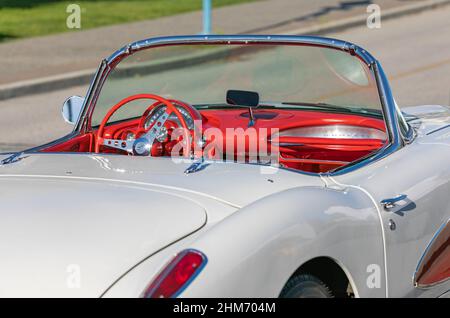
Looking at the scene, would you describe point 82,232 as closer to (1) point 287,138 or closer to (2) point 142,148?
(2) point 142,148

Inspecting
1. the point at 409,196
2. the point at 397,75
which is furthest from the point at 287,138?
the point at 397,75

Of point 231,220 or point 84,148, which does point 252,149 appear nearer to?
point 84,148

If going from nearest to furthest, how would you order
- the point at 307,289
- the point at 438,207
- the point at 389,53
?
the point at 307,289 < the point at 438,207 < the point at 389,53

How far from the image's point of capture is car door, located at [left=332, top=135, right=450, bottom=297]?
387 cm

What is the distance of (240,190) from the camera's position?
144 inches

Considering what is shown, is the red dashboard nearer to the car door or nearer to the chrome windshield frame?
the chrome windshield frame

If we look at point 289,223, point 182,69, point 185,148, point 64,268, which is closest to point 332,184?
point 289,223

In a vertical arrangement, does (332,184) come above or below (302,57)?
below

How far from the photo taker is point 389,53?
1523cm

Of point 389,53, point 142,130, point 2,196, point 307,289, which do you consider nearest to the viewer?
point 307,289

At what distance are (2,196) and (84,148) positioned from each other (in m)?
1.32

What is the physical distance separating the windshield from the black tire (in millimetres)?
1361

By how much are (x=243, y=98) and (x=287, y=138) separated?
331 millimetres

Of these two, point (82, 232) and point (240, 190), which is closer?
point (82, 232)
